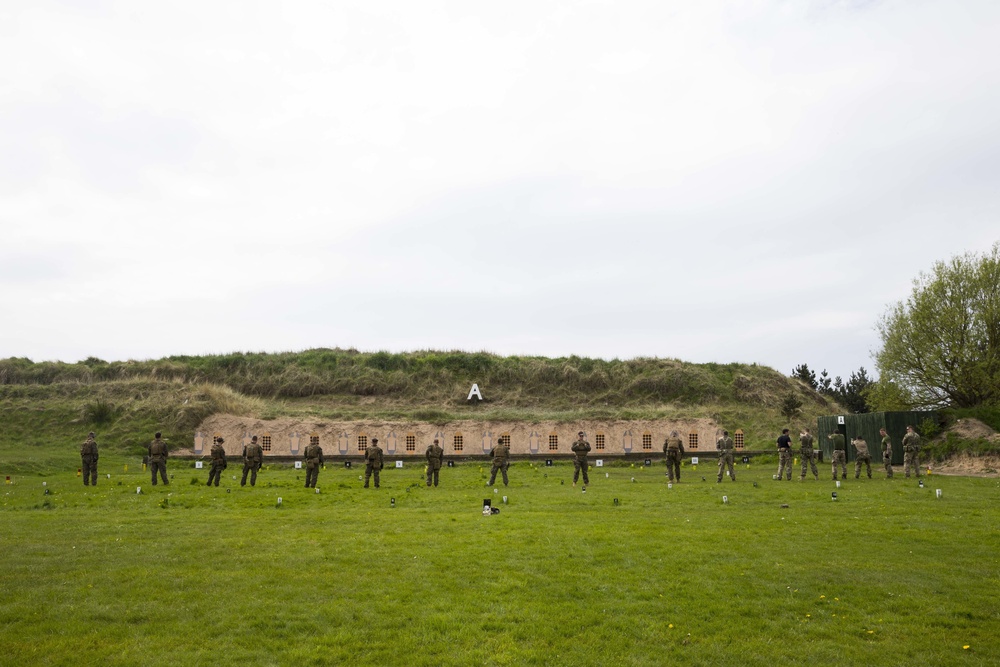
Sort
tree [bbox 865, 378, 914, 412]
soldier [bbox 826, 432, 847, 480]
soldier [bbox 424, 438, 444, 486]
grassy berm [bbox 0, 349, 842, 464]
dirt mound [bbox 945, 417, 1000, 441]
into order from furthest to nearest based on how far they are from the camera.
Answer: grassy berm [bbox 0, 349, 842, 464], tree [bbox 865, 378, 914, 412], dirt mound [bbox 945, 417, 1000, 441], soldier [bbox 826, 432, 847, 480], soldier [bbox 424, 438, 444, 486]

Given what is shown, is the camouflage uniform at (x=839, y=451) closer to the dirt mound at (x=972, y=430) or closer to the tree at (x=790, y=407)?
the dirt mound at (x=972, y=430)

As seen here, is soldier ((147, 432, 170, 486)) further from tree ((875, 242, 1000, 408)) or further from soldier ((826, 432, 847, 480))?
tree ((875, 242, 1000, 408))

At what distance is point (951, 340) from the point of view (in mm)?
43062

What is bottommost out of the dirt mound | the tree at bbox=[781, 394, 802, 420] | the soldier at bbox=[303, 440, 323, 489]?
the soldier at bbox=[303, 440, 323, 489]

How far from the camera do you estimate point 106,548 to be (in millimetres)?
13961

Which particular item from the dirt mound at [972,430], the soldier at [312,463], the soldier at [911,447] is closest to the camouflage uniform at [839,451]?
the soldier at [911,447]

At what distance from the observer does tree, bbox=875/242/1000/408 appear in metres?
41.8

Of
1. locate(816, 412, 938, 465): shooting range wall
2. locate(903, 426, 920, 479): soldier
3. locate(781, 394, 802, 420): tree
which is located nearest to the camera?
locate(903, 426, 920, 479): soldier

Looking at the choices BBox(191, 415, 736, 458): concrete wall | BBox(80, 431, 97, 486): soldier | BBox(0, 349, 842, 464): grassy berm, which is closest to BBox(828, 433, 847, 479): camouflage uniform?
BBox(0, 349, 842, 464): grassy berm

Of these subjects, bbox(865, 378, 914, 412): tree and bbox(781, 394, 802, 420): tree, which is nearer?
bbox(865, 378, 914, 412): tree

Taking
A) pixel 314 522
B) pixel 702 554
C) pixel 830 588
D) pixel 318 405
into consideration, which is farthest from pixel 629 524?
pixel 318 405

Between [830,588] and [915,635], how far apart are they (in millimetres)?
2110

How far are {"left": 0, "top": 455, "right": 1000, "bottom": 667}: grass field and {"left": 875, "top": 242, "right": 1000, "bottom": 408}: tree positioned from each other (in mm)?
25539

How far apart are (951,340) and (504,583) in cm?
4143
